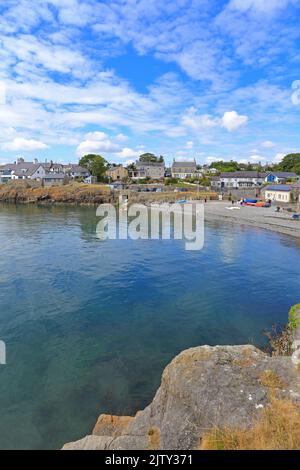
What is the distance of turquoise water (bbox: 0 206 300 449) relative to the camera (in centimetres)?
1296

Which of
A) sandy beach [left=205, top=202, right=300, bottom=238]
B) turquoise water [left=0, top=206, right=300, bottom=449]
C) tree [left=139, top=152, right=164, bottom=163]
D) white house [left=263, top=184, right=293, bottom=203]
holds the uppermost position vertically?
tree [left=139, top=152, right=164, bottom=163]

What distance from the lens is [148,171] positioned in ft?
514

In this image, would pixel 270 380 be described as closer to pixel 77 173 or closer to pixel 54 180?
pixel 54 180

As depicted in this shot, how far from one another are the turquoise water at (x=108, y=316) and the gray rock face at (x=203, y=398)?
3.93 metres

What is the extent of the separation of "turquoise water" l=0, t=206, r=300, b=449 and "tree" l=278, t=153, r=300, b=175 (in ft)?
378

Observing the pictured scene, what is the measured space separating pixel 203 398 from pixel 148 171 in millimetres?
153293

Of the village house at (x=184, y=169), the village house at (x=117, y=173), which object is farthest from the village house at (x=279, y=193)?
the village house at (x=117, y=173)

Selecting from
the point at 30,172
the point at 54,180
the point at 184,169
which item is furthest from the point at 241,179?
the point at 30,172

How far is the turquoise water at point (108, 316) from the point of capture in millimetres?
12961

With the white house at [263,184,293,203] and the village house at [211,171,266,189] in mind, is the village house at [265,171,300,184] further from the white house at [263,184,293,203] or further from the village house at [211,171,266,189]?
the white house at [263,184,293,203]

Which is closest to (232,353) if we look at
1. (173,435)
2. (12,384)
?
(173,435)

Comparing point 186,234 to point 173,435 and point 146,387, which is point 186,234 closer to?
point 146,387

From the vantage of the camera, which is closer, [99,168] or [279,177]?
[279,177]

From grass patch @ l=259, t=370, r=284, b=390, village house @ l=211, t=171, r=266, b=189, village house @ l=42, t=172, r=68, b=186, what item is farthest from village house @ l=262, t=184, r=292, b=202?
village house @ l=42, t=172, r=68, b=186
